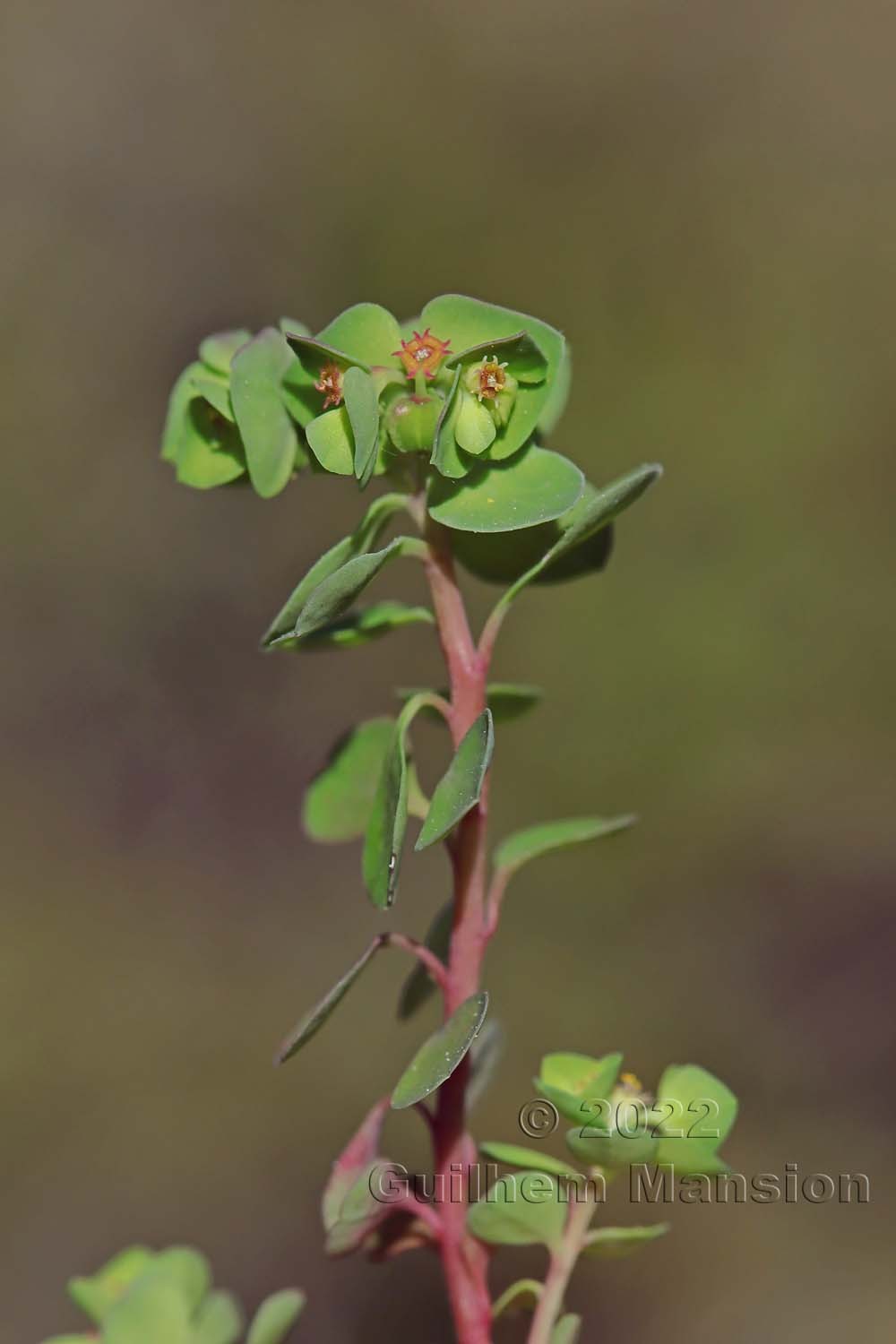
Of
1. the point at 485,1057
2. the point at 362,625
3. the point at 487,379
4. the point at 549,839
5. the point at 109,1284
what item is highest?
the point at 487,379

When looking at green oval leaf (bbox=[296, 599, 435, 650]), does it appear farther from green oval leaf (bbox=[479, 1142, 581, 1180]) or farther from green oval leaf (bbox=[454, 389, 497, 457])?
green oval leaf (bbox=[479, 1142, 581, 1180])

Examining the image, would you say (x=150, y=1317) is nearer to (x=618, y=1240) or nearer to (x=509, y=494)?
(x=618, y=1240)

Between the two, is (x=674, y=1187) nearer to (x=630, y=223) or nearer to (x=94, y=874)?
(x=94, y=874)

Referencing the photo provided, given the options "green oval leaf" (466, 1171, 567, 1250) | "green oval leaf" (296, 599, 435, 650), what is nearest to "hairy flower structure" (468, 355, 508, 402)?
"green oval leaf" (296, 599, 435, 650)

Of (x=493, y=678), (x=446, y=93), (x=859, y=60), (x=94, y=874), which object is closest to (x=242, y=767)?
(x=94, y=874)

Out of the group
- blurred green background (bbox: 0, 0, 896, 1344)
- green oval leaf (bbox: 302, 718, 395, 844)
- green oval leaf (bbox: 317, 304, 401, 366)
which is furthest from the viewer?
blurred green background (bbox: 0, 0, 896, 1344)

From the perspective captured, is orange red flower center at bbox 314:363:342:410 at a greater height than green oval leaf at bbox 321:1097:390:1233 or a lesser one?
greater

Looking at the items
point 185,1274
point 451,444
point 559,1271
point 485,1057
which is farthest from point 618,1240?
point 451,444

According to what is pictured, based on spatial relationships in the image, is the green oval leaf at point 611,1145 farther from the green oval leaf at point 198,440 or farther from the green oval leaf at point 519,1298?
the green oval leaf at point 198,440
